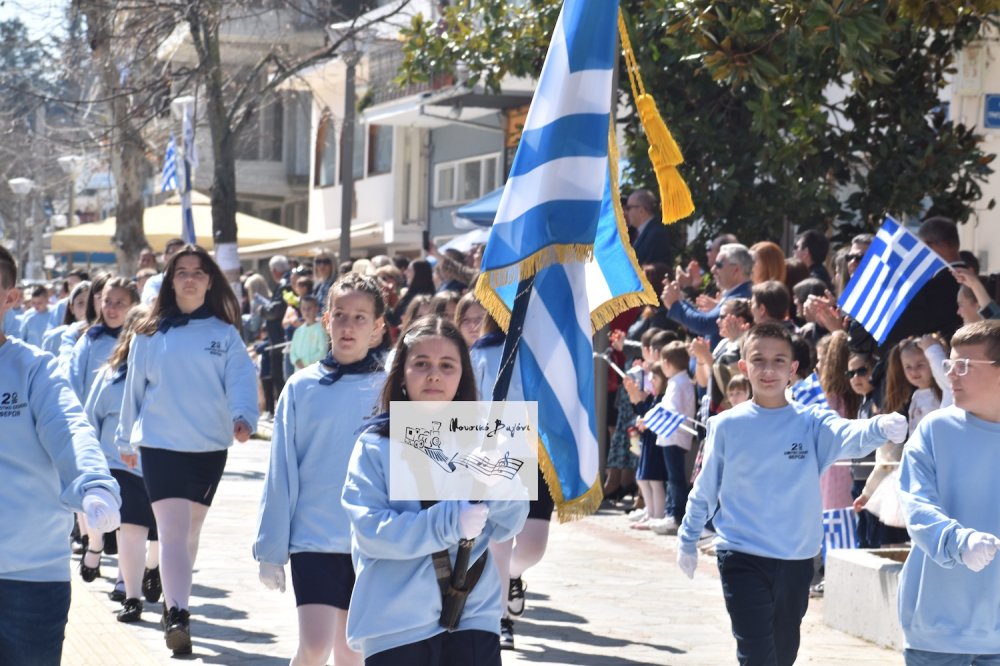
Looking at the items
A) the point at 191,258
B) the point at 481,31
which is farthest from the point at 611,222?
the point at 481,31

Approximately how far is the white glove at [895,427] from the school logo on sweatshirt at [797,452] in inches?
31.1

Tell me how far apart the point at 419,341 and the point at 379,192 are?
30836 mm

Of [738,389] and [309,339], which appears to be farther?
[309,339]

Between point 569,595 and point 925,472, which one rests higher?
point 925,472

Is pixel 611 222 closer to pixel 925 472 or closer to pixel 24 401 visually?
pixel 925 472

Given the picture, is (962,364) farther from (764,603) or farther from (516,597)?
(516,597)

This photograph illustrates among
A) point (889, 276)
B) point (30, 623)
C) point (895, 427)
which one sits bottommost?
point (30, 623)

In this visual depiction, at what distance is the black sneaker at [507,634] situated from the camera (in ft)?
27.9

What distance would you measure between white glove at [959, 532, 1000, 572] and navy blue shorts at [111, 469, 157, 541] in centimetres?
519

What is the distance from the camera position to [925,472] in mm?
5496

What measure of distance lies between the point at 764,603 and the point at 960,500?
3.97ft

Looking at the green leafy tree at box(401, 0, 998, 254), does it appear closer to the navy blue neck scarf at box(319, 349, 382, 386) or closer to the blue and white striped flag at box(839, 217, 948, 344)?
the blue and white striped flag at box(839, 217, 948, 344)

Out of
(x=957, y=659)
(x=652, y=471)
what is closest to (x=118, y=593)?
(x=652, y=471)

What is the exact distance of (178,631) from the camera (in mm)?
8055
